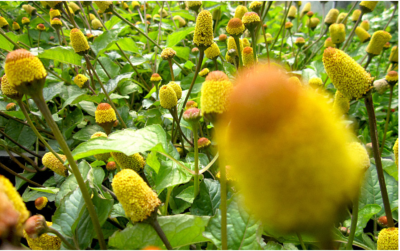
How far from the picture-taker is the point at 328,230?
0.55 ft

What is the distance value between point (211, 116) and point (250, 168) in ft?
0.39

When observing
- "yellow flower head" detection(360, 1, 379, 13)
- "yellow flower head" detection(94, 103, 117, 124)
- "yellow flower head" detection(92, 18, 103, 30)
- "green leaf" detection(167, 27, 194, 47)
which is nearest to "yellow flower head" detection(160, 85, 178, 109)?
"yellow flower head" detection(94, 103, 117, 124)

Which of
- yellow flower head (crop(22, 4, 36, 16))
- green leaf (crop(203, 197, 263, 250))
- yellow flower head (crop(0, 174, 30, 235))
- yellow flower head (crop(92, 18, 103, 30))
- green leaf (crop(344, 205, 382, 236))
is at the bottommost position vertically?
green leaf (crop(344, 205, 382, 236))

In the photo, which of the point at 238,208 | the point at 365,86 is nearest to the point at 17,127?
the point at 238,208

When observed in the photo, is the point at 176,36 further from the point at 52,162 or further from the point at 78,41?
the point at 52,162

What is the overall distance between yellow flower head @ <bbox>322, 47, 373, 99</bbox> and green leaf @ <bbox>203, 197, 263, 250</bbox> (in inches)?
8.5

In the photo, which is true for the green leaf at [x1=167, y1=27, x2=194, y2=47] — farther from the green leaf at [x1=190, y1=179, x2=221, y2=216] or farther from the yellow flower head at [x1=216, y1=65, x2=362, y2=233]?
the yellow flower head at [x1=216, y1=65, x2=362, y2=233]

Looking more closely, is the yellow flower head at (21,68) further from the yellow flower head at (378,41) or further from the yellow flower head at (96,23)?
the yellow flower head at (96,23)

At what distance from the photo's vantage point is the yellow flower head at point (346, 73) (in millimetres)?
324

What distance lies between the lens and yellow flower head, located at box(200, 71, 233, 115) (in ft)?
0.84

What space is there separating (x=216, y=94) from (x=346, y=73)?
0.62 ft

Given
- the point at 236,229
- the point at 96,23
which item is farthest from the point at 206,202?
the point at 96,23

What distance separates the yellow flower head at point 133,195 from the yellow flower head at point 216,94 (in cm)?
13

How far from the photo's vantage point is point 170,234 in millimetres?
403
